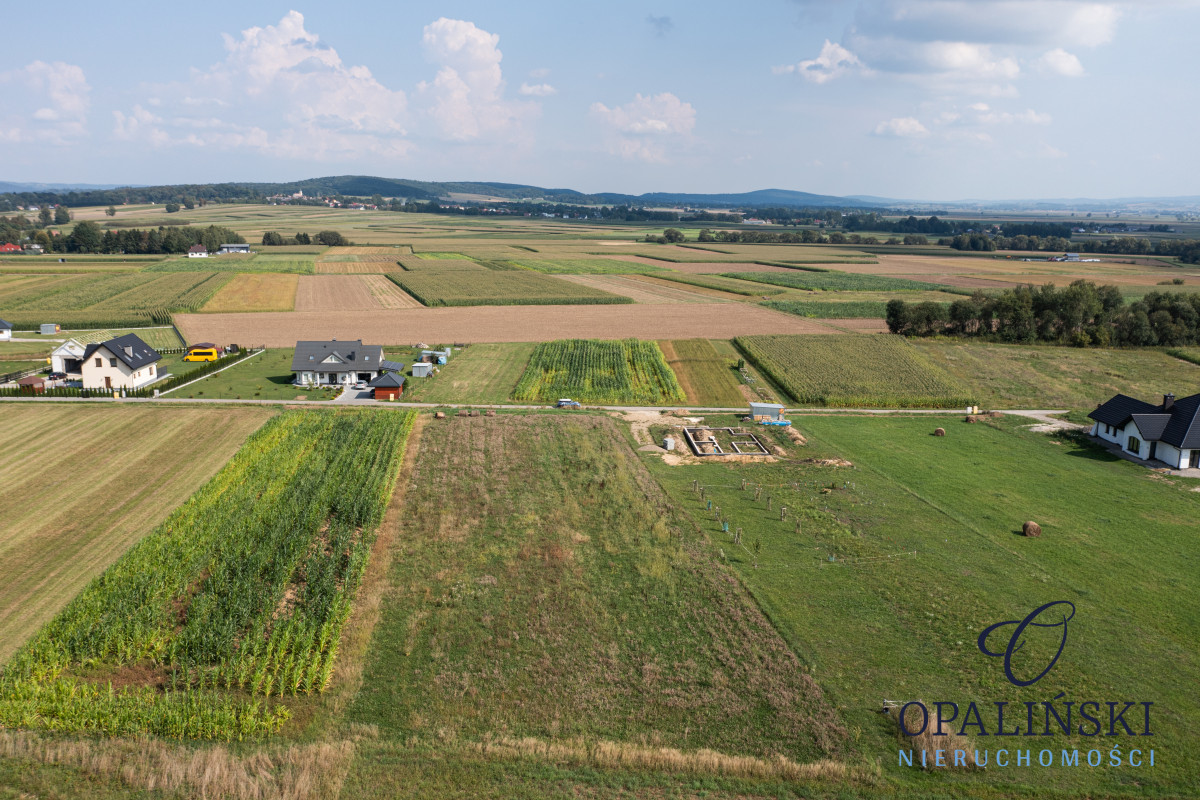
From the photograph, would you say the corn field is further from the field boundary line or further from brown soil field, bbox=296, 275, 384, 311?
brown soil field, bbox=296, 275, 384, 311

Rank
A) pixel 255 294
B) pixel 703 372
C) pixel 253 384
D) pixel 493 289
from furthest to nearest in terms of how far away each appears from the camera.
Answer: pixel 493 289, pixel 255 294, pixel 703 372, pixel 253 384

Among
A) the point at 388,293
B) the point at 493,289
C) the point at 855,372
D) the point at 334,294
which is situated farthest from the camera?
the point at 493,289

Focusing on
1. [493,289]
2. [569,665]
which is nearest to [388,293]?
[493,289]

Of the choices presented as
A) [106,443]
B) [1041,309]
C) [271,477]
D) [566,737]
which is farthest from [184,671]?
[1041,309]

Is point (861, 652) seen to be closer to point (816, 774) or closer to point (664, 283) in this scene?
point (816, 774)

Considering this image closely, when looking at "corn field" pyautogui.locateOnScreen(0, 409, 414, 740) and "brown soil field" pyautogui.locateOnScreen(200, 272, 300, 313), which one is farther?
"brown soil field" pyautogui.locateOnScreen(200, 272, 300, 313)

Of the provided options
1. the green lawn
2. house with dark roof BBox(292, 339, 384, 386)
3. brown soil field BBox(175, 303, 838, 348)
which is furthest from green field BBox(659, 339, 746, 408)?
the green lawn

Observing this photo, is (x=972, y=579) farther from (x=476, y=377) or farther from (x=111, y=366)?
(x=111, y=366)

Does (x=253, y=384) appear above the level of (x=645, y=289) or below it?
below
